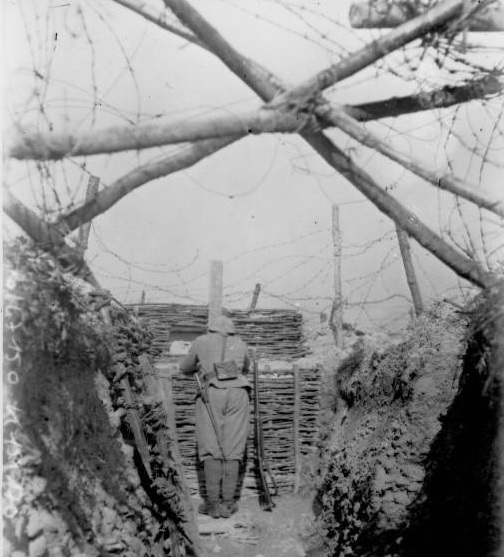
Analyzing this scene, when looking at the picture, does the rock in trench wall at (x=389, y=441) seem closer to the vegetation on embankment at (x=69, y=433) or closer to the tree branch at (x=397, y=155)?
the vegetation on embankment at (x=69, y=433)

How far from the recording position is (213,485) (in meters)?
6.74

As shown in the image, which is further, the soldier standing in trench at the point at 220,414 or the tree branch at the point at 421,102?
the soldier standing in trench at the point at 220,414

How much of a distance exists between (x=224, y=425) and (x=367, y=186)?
190 inches

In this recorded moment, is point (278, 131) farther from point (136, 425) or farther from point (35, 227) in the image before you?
point (136, 425)

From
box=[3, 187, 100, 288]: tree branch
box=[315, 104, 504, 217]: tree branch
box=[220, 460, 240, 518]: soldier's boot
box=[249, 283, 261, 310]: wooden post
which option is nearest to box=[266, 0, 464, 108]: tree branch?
box=[315, 104, 504, 217]: tree branch

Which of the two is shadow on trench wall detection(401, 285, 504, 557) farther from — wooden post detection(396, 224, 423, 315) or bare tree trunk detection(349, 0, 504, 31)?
wooden post detection(396, 224, 423, 315)

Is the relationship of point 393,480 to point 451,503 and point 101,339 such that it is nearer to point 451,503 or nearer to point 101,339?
point 451,503

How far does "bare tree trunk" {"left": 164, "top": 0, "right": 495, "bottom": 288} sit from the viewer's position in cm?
249

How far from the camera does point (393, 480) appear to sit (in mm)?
4523

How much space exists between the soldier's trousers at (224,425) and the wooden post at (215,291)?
8.25 feet

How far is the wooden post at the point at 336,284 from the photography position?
10359 mm

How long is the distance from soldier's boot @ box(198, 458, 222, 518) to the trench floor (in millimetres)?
124

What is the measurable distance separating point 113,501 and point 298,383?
18.4 ft

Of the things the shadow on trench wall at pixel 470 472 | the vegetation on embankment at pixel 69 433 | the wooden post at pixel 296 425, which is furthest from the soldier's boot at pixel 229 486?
the shadow on trench wall at pixel 470 472
